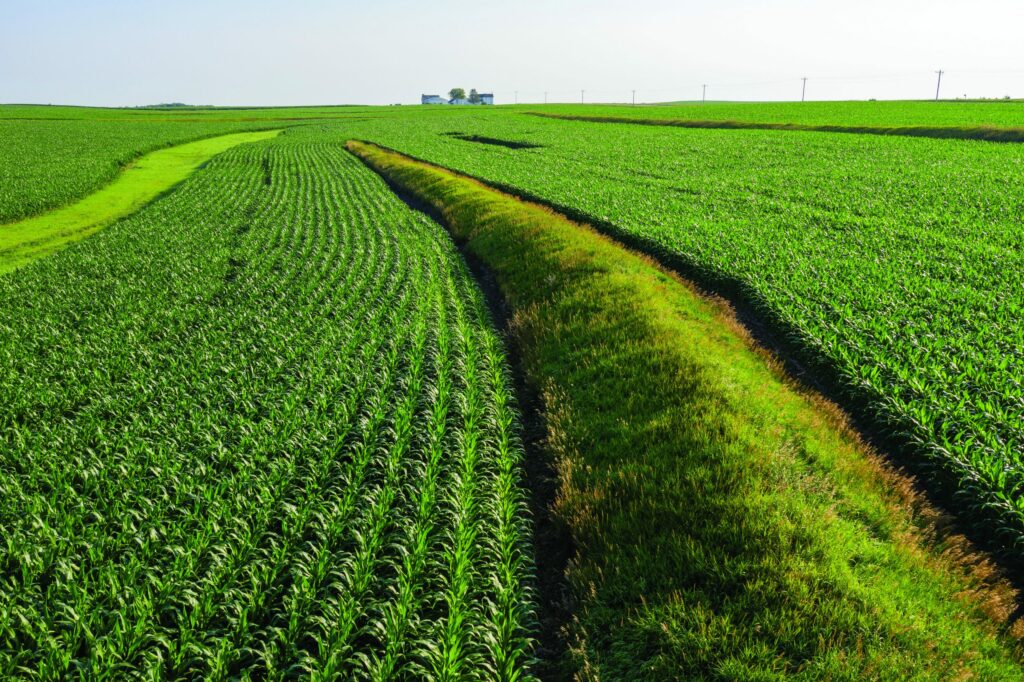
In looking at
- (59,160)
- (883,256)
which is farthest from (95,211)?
(883,256)

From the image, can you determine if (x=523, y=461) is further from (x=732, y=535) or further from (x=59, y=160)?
(x=59, y=160)

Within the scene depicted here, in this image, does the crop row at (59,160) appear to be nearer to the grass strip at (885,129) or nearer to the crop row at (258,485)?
the crop row at (258,485)


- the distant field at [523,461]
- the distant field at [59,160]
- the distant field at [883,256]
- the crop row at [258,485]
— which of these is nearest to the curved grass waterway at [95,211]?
the distant field at [59,160]

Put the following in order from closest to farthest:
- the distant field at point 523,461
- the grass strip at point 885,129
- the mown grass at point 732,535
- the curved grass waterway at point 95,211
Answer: the mown grass at point 732,535
the distant field at point 523,461
the curved grass waterway at point 95,211
the grass strip at point 885,129

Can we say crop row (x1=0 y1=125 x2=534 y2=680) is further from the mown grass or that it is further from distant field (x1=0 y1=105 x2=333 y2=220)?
distant field (x1=0 y1=105 x2=333 y2=220)

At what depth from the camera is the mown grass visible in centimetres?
542

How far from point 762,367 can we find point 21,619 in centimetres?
1197

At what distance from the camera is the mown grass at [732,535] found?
542 cm

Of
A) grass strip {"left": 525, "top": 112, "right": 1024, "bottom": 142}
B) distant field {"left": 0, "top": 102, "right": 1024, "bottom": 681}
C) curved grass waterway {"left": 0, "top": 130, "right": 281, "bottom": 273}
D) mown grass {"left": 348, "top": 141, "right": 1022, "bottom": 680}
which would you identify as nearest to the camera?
mown grass {"left": 348, "top": 141, "right": 1022, "bottom": 680}

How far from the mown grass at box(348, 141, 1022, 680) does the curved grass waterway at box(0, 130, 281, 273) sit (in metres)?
24.4

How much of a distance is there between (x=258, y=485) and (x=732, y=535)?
628 centimetres

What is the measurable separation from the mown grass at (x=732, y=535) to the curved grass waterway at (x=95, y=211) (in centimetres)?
2441

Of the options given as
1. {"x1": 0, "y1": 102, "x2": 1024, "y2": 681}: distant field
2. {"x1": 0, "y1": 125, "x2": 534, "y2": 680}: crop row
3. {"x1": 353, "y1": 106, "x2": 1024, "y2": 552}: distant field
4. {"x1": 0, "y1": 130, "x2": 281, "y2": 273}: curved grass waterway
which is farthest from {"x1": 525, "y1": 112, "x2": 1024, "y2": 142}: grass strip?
{"x1": 0, "y1": 130, "x2": 281, "y2": 273}: curved grass waterway

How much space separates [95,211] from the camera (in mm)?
33312
